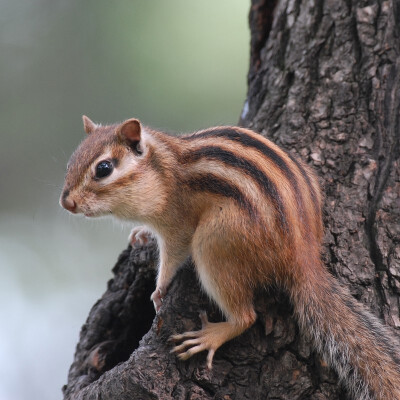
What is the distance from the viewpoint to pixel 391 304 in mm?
3041

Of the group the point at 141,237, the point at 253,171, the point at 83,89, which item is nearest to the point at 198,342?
the point at 253,171

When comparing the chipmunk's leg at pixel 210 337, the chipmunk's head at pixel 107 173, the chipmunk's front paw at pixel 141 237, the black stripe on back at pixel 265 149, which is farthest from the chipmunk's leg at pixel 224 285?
the chipmunk's front paw at pixel 141 237

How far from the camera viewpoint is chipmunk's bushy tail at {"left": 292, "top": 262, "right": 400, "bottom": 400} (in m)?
2.71

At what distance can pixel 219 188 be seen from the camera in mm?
3109

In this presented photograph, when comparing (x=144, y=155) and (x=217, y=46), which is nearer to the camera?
(x=144, y=155)

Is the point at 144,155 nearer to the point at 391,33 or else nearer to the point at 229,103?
the point at 391,33

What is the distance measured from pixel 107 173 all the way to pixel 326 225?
1358mm

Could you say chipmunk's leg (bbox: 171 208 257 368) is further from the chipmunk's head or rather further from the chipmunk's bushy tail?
the chipmunk's head

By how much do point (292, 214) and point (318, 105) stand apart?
52.3 inches

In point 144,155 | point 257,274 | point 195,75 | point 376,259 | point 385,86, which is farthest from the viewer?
point 195,75

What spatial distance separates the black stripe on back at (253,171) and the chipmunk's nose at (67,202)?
83 centimetres

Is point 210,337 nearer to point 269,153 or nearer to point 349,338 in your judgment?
point 349,338

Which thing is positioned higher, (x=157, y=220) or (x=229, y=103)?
(x=229, y=103)

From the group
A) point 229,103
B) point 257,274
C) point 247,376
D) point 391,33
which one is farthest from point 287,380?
point 229,103
